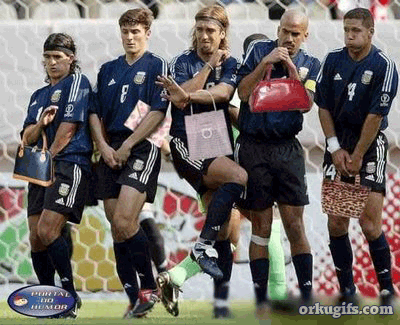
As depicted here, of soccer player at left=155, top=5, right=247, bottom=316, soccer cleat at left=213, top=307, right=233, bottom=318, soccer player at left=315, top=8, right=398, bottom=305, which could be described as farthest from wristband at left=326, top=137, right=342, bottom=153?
soccer cleat at left=213, top=307, right=233, bottom=318

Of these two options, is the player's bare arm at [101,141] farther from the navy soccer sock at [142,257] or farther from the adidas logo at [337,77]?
the adidas logo at [337,77]

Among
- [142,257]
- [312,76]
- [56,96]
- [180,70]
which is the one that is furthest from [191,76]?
[142,257]

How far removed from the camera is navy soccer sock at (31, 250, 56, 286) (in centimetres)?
736

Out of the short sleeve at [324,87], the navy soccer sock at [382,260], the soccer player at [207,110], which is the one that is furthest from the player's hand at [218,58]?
the navy soccer sock at [382,260]

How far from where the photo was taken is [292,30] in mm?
6898

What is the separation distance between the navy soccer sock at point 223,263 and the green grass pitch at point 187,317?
130 millimetres

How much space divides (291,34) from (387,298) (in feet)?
4.46

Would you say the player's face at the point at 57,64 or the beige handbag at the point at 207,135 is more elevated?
the player's face at the point at 57,64

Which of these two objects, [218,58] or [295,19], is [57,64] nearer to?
[218,58]

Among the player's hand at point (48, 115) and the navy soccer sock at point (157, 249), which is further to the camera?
the navy soccer sock at point (157, 249)

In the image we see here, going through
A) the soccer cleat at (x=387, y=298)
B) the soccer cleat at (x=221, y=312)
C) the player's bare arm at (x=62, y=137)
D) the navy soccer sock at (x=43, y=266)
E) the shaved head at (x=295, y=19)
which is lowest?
the soccer cleat at (x=221, y=312)

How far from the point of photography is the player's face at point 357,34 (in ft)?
22.4

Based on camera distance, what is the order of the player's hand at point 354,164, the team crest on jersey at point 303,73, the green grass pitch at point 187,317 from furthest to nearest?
the team crest on jersey at point 303,73, the player's hand at point 354,164, the green grass pitch at point 187,317

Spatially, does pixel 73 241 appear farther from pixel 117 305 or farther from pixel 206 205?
pixel 206 205
